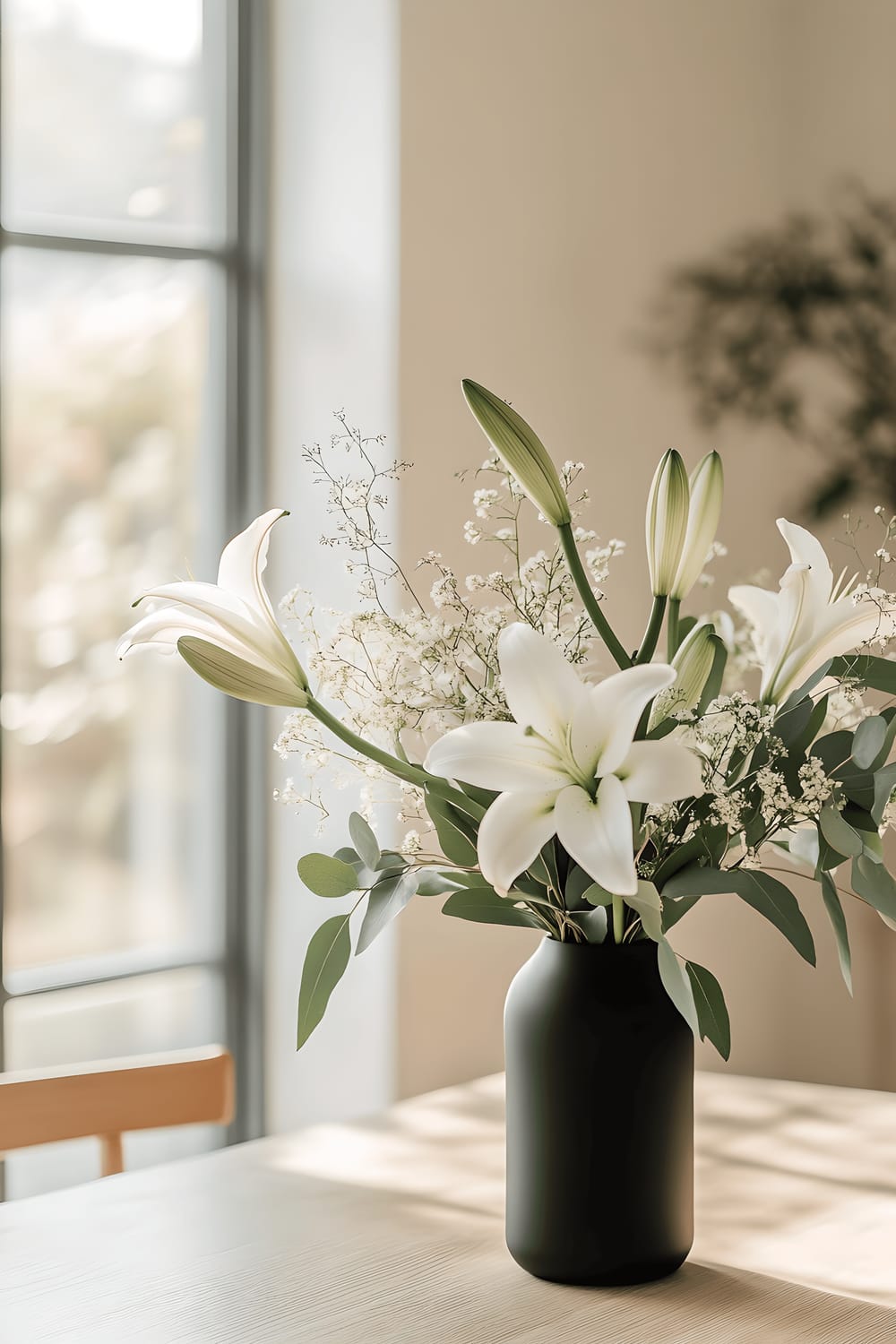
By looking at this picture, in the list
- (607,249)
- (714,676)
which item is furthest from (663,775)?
(607,249)

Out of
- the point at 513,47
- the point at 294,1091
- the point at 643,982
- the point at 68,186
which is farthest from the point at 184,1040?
the point at 513,47

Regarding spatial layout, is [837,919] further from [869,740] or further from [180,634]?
[180,634]

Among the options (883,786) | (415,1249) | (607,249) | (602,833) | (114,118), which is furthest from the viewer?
(607,249)

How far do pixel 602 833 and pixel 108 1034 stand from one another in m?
1.85

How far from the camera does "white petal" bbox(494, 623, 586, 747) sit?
0.95 m

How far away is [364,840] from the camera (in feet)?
3.66

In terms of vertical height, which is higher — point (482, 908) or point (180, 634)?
point (180, 634)

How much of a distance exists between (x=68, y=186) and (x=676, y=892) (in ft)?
6.24

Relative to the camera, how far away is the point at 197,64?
2.59m

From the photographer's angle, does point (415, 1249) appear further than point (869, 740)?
Yes

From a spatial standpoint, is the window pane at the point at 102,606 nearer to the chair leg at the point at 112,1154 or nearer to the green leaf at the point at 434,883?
the chair leg at the point at 112,1154

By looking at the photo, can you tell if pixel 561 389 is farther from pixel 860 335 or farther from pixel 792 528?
pixel 792 528

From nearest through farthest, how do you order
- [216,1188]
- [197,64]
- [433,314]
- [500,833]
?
[500,833]
[216,1188]
[433,314]
[197,64]

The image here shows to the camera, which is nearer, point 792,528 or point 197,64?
point 792,528
